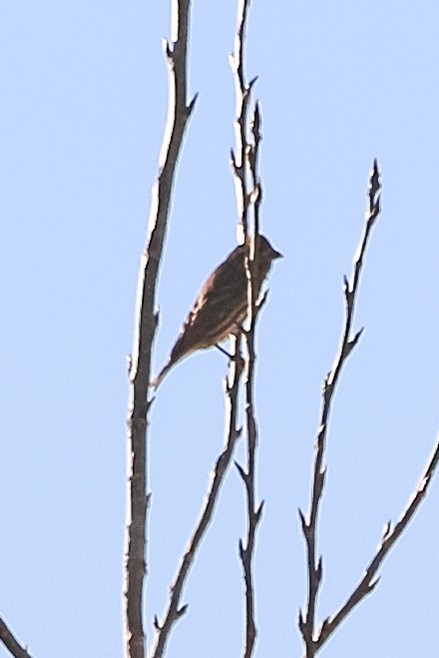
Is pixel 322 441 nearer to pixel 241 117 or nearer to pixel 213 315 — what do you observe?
pixel 241 117

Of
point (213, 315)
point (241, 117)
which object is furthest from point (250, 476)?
point (213, 315)

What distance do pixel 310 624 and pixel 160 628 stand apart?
27.2 inches

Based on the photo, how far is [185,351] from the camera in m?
10.1

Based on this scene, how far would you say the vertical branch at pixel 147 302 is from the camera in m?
3.97

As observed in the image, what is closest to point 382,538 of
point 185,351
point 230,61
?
point 230,61

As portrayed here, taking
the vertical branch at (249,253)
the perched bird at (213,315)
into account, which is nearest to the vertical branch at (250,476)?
the vertical branch at (249,253)

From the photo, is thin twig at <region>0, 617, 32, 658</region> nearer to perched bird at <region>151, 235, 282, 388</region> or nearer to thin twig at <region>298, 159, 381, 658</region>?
thin twig at <region>298, 159, 381, 658</region>

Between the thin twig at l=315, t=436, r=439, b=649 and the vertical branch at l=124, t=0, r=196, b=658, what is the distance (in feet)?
2.09

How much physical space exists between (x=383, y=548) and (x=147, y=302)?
0.89 m

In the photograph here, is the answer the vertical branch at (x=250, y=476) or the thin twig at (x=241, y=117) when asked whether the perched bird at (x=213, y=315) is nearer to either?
the thin twig at (x=241, y=117)

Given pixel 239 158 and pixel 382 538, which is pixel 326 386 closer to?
pixel 382 538

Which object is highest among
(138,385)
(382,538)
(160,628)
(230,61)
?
(230,61)

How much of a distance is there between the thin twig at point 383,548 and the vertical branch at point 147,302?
25.0 inches

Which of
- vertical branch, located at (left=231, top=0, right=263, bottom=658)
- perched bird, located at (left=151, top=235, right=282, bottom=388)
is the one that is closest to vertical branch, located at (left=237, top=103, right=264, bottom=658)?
vertical branch, located at (left=231, top=0, right=263, bottom=658)
